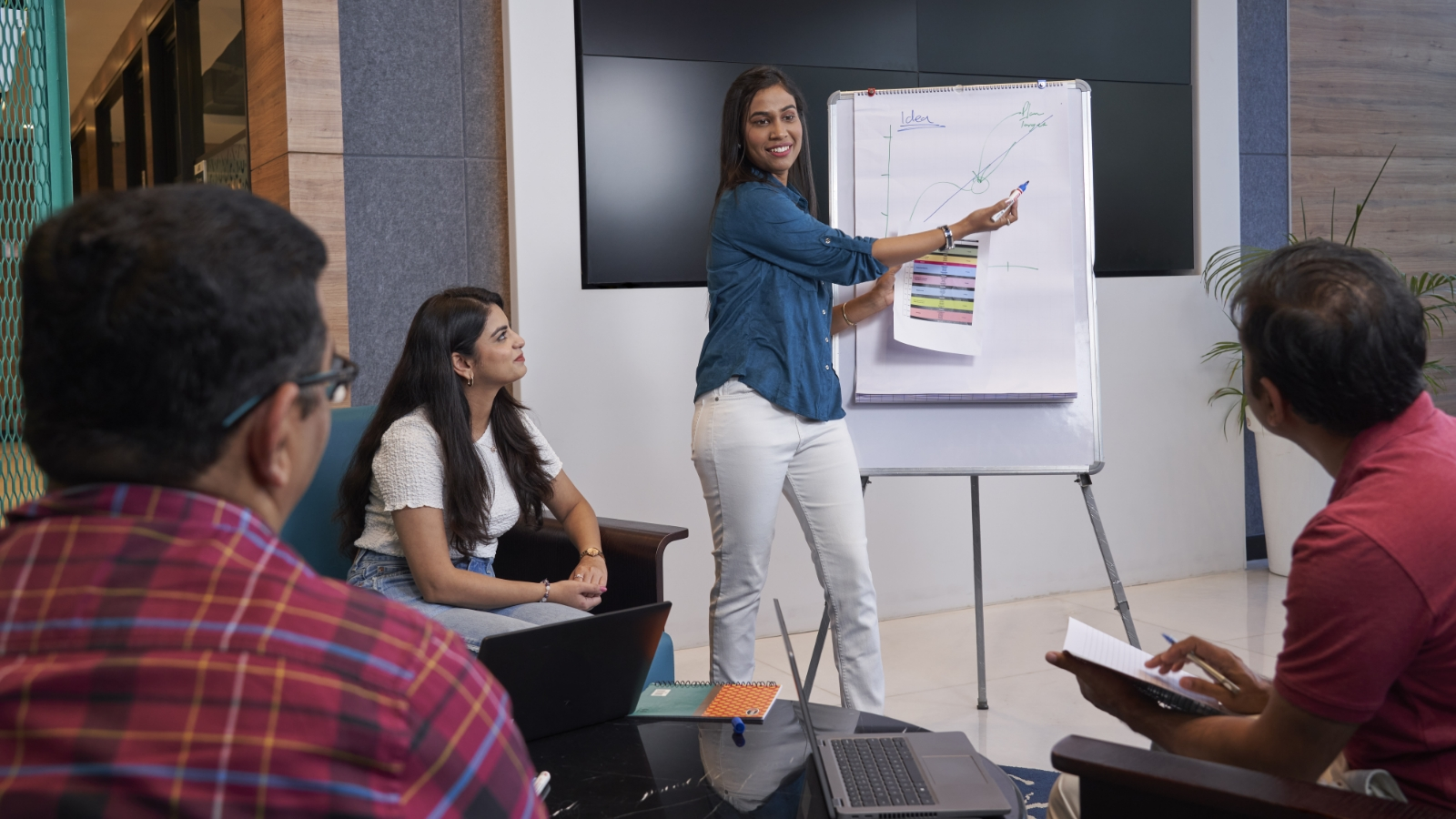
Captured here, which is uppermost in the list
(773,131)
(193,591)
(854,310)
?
(773,131)

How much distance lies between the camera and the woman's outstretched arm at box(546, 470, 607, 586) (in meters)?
2.19

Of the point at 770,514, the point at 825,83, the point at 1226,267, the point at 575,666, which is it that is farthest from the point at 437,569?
the point at 1226,267

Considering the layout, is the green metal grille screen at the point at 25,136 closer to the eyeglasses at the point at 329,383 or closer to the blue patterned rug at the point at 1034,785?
the blue patterned rug at the point at 1034,785

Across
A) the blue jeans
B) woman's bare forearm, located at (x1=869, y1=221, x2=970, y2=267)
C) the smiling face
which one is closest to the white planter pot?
woman's bare forearm, located at (x1=869, y1=221, x2=970, y2=267)

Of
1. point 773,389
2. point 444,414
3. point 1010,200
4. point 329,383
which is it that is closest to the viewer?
point 329,383

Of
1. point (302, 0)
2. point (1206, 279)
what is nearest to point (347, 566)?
point (302, 0)

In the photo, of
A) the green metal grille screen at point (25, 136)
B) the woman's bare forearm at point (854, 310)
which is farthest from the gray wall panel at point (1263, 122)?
the green metal grille screen at point (25, 136)

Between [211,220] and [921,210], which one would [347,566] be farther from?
[211,220]

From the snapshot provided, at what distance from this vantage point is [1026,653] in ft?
11.1

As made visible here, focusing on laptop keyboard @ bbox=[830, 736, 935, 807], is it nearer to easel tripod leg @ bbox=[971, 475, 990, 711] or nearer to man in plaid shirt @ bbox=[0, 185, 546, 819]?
man in plaid shirt @ bbox=[0, 185, 546, 819]

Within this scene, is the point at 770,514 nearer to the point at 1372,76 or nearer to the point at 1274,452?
the point at 1274,452

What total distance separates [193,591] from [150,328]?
141 mm

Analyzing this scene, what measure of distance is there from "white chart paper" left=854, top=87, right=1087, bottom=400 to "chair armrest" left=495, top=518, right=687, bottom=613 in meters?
0.76

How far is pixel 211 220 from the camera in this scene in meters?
0.62
